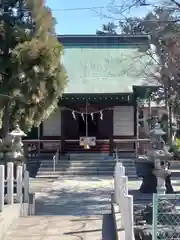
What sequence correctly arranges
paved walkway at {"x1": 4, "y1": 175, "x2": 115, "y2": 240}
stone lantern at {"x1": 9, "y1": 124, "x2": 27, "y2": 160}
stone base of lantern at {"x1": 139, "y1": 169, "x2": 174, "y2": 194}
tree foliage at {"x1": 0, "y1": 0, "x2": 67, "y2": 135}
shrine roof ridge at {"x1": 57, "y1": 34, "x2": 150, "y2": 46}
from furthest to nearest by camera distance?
shrine roof ridge at {"x1": 57, "y1": 34, "x2": 150, "y2": 46} → stone base of lantern at {"x1": 139, "y1": 169, "x2": 174, "y2": 194} → tree foliage at {"x1": 0, "y1": 0, "x2": 67, "y2": 135} → stone lantern at {"x1": 9, "y1": 124, "x2": 27, "y2": 160} → paved walkway at {"x1": 4, "y1": 175, "x2": 115, "y2": 240}

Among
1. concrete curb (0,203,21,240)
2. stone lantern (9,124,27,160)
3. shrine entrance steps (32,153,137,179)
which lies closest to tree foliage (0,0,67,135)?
stone lantern (9,124,27,160)

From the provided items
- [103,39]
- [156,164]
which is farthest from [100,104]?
[156,164]

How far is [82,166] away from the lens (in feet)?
73.6

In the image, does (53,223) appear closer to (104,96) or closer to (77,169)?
(77,169)

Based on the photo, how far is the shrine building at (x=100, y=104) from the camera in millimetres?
23906

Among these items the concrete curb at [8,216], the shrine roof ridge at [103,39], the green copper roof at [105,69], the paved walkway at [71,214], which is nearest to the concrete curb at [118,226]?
the paved walkway at [71,214]

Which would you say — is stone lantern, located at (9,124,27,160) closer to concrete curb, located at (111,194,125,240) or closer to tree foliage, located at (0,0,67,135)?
tree foliage, located at (0,0,67,135)

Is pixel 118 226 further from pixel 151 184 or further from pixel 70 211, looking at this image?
pixel 151 184

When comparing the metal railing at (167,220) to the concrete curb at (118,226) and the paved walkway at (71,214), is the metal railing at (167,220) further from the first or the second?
the paved walkway at (71,214)

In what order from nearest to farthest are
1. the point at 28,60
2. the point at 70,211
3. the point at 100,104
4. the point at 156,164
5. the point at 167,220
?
the point at 167,220
the point at 70,211
the point at 28,60
the point at 156,164
the point at 100,104

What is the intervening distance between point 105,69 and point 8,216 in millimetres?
18002

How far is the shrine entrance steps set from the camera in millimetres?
A: 21438

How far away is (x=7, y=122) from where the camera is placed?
15.3 meters

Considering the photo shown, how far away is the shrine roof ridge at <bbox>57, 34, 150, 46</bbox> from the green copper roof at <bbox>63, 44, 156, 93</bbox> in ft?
0.94
